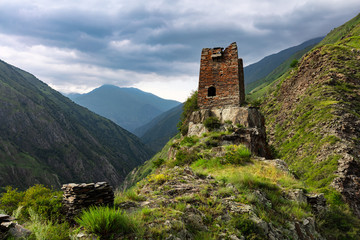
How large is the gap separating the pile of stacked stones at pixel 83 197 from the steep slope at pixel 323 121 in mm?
25908

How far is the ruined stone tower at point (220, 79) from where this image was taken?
18312 mm

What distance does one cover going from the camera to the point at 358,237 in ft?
34.1

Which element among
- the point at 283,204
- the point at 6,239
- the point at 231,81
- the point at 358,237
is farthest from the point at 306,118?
the point at 6,239

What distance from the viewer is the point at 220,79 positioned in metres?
18.9

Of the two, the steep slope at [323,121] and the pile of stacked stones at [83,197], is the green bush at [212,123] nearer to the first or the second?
the pile of stacked stones at [83,197]

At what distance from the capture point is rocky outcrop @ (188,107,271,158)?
15.3 m

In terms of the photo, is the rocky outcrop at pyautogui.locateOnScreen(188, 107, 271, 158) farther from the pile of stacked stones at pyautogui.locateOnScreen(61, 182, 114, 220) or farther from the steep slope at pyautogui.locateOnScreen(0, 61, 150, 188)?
the steep slope at pyautogui.locateOnScreen(0, 61, 150, 188)

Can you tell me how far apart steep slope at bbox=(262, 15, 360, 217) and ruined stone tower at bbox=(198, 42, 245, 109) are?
49.9 ft

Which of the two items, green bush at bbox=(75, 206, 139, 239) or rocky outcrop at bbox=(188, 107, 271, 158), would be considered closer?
green bush at bbox=(75, 206, 139, 239)

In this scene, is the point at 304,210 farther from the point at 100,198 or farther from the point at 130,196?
the point at 100,198

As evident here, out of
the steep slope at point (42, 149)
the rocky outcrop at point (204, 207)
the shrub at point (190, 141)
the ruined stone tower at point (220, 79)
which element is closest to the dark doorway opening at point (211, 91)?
the ruined stone tower at point (220, 79)

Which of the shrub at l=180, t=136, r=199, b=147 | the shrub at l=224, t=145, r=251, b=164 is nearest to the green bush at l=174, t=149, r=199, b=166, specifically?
the shrub at l=180, t=136, r=199, b=147

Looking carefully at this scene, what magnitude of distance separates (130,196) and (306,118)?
5346 cm

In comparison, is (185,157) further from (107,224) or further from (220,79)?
(107,224)
